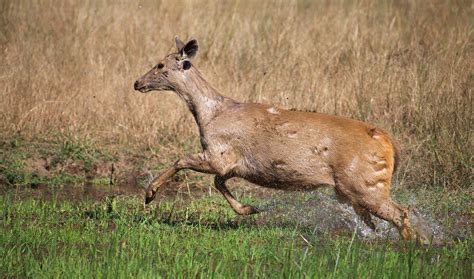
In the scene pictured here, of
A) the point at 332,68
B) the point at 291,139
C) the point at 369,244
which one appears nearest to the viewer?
the point at 369,244

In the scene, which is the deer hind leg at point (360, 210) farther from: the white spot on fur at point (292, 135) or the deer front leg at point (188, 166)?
the deer front leg at point (188, 166)

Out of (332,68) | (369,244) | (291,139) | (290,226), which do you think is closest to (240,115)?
(291,139)

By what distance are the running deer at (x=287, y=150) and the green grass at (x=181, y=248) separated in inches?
16.3

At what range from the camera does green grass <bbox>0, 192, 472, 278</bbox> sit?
6.52 m

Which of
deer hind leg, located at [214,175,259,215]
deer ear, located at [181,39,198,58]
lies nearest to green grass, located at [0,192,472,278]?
deer hind leg, located at [214,175,259,215]

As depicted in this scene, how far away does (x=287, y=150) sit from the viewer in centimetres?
854

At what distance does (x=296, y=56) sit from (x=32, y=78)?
390 cm

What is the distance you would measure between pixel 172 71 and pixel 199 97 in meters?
0.43

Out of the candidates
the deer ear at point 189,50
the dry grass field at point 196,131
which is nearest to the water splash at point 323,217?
the dry grass field at point 196,131

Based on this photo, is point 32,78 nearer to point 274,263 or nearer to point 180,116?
point 180,116

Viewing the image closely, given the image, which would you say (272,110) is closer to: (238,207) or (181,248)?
(238,207)

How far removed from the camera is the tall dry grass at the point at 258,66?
452 inches

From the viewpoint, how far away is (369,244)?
7.95 metres

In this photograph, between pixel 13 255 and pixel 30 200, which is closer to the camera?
pixel 13 255
